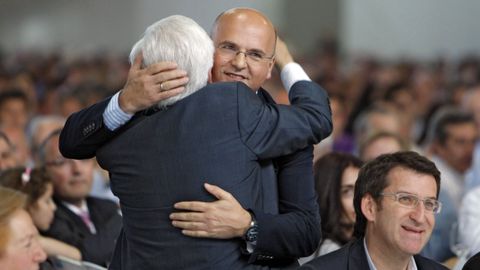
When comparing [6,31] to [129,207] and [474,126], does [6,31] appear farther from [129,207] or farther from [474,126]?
[129,207]

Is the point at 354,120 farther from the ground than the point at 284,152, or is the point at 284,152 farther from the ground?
the point at 284,152

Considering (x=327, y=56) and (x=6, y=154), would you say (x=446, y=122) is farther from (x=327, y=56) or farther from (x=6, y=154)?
(x=327, y=56)

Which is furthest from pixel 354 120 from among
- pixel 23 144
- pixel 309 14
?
pixel 309 14

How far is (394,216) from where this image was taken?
3.81 m

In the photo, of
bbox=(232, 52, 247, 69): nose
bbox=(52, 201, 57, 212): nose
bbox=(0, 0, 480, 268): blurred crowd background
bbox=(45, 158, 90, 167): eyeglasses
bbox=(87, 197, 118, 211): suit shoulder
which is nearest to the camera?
bbox=(232, 52, 247, 69): nose

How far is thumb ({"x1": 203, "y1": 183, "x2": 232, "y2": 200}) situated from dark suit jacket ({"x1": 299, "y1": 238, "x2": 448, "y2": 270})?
470mm

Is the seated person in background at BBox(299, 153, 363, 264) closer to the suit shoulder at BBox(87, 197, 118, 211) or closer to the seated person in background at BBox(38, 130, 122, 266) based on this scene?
the seated person in background at BBox(38, 130, 122, 266)

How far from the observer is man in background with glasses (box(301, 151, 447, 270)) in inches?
149

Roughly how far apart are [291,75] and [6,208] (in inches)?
49.5

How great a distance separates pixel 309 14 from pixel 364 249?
18501 millimetres

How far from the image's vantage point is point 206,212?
339 centimetres

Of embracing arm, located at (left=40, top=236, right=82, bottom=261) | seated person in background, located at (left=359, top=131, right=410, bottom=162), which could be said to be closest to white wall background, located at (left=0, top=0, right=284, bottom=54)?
seated person in background, located at (left=359, top=131, right=410, bottom=162)

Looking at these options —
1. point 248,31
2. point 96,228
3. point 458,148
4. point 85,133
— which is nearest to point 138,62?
point 85,133

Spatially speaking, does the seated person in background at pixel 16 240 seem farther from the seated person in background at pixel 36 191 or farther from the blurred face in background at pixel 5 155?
the blurred face in background at pixel 5 155
